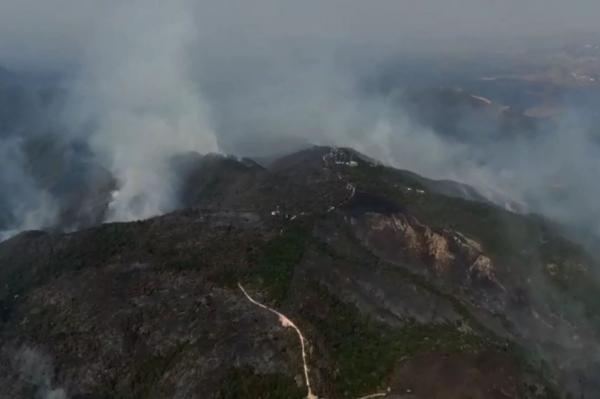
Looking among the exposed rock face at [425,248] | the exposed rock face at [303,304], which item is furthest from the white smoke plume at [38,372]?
the exposed rock face at [425,248]

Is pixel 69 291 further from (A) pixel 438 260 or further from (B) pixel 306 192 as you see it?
(A) pixel 438 260

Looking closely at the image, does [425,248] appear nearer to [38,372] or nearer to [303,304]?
[303,304]

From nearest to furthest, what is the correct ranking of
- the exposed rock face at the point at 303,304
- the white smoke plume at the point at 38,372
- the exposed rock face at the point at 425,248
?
1. the exposed rock face at the point at 303,304
2. the white smoke plume at the point at 38,372
3. the exposed rock face at the point at 425,248

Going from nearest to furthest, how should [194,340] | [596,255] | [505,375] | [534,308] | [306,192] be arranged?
[505,375] < [194,340] < [534,308] < [306,192] < [596,255]

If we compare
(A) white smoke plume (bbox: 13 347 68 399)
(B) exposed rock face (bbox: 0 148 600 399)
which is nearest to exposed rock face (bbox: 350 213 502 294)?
(B) exposed rock face (bbox: 0 148 600 399)

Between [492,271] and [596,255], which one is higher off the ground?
[492,271]

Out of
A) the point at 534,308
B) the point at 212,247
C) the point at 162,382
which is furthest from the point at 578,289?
the point at 162,382

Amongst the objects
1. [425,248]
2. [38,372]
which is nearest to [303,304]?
[425,248]

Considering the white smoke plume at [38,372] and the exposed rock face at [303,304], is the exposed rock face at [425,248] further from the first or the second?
the white smoke plume at [38,372]
